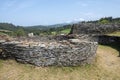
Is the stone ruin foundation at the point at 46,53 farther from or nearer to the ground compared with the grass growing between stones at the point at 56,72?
farther from the ground

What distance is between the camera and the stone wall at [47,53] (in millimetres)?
12234

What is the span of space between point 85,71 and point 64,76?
4.68 feet

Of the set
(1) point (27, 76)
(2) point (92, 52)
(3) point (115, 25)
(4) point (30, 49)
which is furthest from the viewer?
(3) point (115, 25)

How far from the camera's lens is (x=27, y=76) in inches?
448

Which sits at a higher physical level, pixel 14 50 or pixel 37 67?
pixel 14 50

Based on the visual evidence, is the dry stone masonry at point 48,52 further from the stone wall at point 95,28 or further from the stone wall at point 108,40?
the stone wall at point 95,28

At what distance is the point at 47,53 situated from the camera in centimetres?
1230

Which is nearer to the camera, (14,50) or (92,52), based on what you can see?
(14,50)

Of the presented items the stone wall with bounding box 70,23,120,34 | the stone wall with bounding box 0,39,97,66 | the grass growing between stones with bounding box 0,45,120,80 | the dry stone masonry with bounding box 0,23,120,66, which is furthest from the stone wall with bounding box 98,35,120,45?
the stone wall with bounding box 0,39,97,66

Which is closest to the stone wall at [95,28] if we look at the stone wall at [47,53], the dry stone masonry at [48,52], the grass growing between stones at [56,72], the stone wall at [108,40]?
the stone wall at [108,40]

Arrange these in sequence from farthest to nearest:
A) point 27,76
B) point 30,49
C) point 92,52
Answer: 1. point 92,52
2. point 30,49
3. point 27,76

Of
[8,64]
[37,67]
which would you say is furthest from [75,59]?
[8,64]

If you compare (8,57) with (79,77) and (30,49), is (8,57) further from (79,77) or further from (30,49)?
(79,77)

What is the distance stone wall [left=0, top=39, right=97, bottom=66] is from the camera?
12234 millimetres
